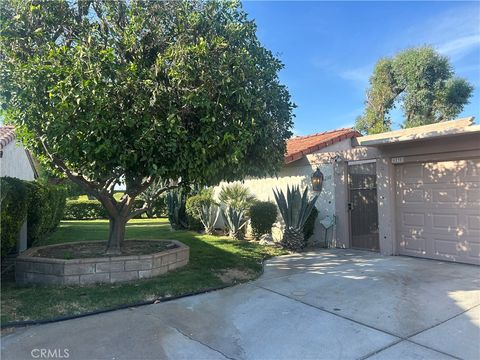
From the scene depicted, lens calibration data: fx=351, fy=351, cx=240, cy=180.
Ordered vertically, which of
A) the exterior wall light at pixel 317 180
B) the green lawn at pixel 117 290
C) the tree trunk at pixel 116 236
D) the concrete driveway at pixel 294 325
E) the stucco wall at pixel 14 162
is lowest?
the concrete driveway at pixel 294 325

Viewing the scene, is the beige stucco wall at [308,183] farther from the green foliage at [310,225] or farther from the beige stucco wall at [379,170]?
the green foliage at [310,225]

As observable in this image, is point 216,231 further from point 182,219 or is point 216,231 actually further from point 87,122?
point 87,122

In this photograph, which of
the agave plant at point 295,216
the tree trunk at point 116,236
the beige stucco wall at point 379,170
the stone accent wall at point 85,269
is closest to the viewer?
the stone accent wall at point 85,269

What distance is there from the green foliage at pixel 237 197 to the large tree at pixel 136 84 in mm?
5580

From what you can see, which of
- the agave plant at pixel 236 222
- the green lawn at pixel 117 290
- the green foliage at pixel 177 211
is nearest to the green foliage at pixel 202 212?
the green foliage at pixel 177 211

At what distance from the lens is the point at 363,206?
9633mm

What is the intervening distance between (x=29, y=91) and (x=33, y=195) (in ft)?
13.0

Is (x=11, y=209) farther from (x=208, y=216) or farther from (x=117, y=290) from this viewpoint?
(x=208, y=216)

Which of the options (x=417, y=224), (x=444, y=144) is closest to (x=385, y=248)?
(x=417, y=224)

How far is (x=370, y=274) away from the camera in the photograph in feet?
22.7

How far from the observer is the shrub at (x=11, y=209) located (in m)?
5.94

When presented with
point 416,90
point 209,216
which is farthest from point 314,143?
point 416,90

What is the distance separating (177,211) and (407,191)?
9.06m

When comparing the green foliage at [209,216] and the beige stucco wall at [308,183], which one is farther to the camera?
the green foliage at [209,216]
